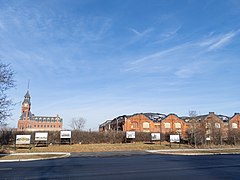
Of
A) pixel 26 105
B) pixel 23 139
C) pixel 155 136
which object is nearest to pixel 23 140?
pixel 23 139

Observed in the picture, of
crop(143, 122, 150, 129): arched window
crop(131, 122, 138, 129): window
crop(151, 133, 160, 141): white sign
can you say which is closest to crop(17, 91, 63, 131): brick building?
crop(131, 122, 138, 129): window

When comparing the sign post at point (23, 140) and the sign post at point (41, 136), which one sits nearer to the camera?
the sign post at point (23, 140)

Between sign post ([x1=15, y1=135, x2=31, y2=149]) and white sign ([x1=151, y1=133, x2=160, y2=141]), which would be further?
white sign ([x1=151, y1=133, x2=160, y2=141])

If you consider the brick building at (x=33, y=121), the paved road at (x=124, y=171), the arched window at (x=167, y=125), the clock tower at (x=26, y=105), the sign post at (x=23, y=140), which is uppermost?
the clock tower at (x=26, y=105)

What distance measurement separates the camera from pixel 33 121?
110 m

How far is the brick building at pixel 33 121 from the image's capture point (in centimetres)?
10412

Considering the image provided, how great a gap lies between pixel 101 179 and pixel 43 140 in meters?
29.2

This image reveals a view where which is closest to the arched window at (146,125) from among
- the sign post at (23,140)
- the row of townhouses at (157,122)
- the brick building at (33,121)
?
the row of townhouses at (157,122)

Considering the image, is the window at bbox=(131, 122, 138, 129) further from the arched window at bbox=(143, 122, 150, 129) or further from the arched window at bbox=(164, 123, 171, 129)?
the arched window at bbox=(164, 123, 171, 129)

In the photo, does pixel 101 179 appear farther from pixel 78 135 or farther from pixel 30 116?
pixel 30 116

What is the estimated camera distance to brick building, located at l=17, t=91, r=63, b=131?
104 meters

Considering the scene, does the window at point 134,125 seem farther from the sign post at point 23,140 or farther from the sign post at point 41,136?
the sign post at point 23,140

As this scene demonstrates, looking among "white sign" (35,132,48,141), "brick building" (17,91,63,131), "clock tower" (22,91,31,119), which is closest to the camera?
"white sign" (35,132,48,141)

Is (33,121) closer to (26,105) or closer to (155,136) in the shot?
(26,105)
